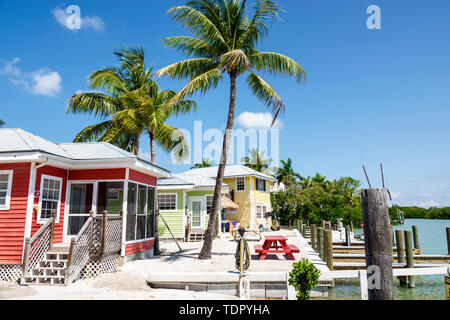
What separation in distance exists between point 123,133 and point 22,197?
9.03 meters

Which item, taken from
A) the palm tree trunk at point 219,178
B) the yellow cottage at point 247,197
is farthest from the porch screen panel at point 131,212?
the yellow cottage at point 247,197

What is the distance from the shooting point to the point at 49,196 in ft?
34.3

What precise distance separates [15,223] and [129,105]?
774 centimetres

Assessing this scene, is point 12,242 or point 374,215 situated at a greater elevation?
point 374,215

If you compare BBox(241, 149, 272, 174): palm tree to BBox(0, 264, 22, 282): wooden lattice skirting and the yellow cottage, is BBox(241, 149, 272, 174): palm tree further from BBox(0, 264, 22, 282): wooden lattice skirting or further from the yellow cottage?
BBox(0, 264, 22, 282): wooden lattice skirting

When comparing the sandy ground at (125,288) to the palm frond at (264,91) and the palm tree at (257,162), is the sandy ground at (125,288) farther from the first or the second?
the palm tree at (257,162)

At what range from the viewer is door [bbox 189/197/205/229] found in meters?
21.0

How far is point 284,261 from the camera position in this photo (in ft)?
37.3

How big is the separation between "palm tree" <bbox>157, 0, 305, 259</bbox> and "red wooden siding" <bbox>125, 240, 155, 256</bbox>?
2753 mm

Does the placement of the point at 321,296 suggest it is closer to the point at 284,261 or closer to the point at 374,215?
the point at 284,261

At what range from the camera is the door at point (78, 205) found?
455 inches

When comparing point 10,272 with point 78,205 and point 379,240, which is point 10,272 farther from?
point 379,240
